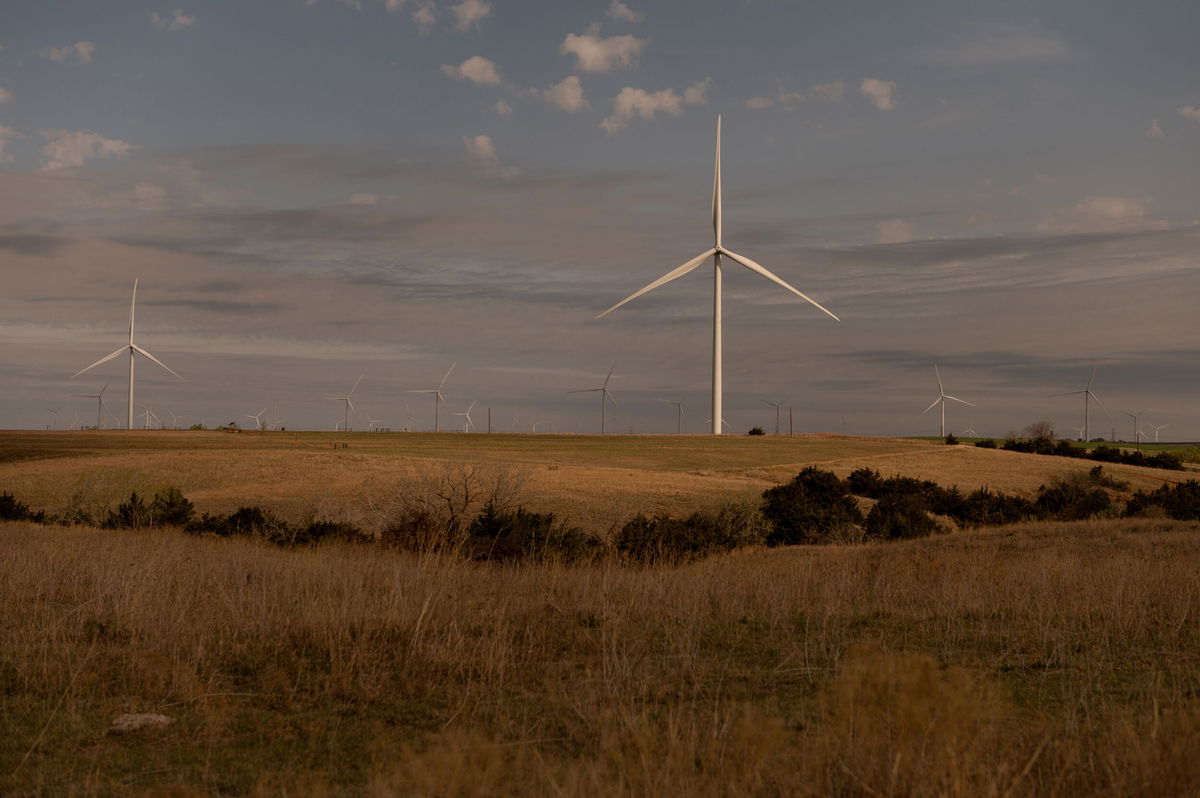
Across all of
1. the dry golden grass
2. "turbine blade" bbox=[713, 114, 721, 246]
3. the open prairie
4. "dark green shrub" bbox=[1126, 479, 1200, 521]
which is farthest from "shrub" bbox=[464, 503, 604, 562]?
"turbine blade" bbox=[713, 114, 721, 246]

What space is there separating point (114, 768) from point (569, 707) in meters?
3.03

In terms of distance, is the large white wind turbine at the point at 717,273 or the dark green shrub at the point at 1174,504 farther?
the large white wind turbine at the point at 717,273

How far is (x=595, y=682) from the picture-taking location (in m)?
7.44

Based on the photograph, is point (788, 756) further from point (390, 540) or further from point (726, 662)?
point (390, 540)

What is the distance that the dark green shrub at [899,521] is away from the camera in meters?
32.1

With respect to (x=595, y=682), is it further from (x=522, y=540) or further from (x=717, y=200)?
(x=717, y=200)

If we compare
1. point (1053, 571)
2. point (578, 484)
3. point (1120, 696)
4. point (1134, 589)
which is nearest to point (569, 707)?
point (1120, 696)

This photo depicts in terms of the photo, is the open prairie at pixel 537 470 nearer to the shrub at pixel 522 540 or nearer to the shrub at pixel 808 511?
the shrub at pixel 808 511

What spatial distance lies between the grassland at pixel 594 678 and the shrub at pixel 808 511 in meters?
15.3

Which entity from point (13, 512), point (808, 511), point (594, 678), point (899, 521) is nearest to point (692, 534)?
point (808, 511)

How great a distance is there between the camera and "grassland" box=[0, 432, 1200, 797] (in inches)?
195

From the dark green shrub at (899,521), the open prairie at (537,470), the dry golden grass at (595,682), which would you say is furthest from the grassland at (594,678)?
the open prairie at (537,470)

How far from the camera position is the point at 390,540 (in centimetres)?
2359

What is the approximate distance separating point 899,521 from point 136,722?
3046 centimetres
